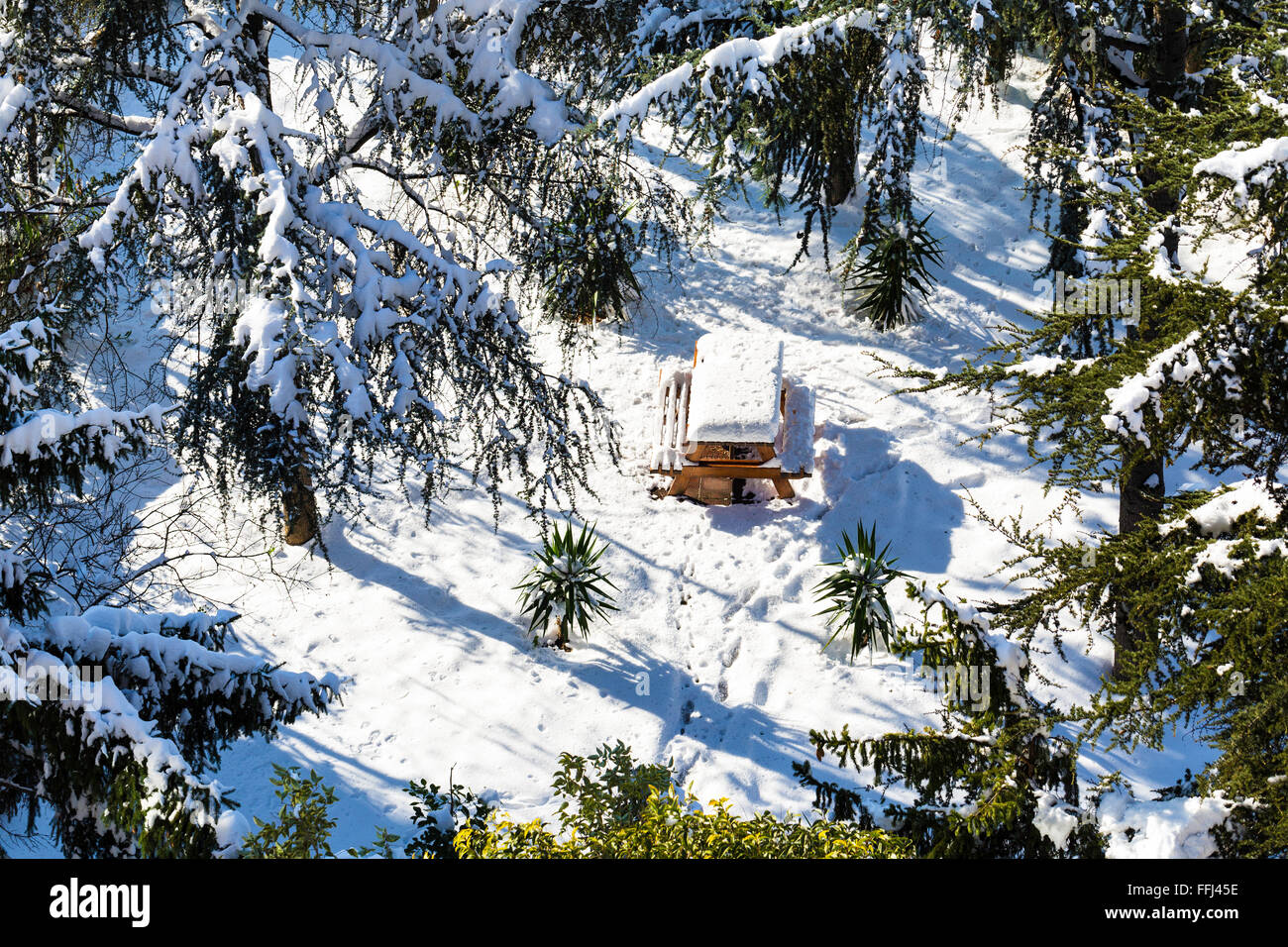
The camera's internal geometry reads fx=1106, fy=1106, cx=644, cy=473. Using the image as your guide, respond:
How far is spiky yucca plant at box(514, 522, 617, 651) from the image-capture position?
9039 millimetres

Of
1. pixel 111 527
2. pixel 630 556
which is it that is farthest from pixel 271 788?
pixel 630 556

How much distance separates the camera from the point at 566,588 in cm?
907

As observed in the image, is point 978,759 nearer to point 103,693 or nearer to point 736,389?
point 103,693

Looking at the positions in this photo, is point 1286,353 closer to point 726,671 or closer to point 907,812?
point 907,812

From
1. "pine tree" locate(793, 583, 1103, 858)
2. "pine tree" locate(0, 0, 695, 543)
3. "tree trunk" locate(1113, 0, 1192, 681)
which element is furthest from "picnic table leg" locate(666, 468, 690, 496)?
"pine tree" locate(793, 583, 1103, 858)

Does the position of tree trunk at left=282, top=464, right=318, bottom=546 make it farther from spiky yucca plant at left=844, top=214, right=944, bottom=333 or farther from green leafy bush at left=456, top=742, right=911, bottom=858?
spiky yucca plant at left=844, top=214, right=944, bottom=333

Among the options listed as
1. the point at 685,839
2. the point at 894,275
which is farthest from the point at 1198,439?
the point at 894,275

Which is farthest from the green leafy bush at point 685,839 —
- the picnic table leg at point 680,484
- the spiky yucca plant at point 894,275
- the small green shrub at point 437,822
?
the spiky yucca plant at point 894,275

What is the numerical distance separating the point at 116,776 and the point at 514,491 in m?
6.56

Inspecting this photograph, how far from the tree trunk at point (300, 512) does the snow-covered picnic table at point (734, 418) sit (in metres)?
3.06

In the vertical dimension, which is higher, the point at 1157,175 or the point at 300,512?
the point at 1157,175

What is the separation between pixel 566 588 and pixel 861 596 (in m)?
2.39

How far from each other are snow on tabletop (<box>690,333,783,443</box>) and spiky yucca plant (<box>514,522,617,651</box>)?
155 centimetres

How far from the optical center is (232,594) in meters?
9.78
